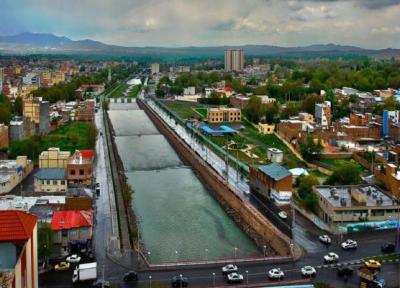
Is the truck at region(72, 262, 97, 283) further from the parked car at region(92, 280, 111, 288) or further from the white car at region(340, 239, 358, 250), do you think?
the white car at region(340, 239, 358, 250)

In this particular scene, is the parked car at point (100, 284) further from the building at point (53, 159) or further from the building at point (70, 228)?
the building at point (53, 159)

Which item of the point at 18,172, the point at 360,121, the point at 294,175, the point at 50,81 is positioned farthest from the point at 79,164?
the point at 50,81

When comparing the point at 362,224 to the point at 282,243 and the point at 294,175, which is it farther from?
the point at 294,175

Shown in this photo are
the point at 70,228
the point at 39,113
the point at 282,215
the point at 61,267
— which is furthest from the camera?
the point at 39,113

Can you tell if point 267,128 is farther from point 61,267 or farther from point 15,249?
point 15,249

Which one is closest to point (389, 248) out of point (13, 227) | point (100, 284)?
point (100, 284)

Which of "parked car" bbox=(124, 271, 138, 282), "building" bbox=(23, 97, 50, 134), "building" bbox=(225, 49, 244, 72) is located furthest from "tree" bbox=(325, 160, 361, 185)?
"building" bbox=(225, 49, 244, 72)
